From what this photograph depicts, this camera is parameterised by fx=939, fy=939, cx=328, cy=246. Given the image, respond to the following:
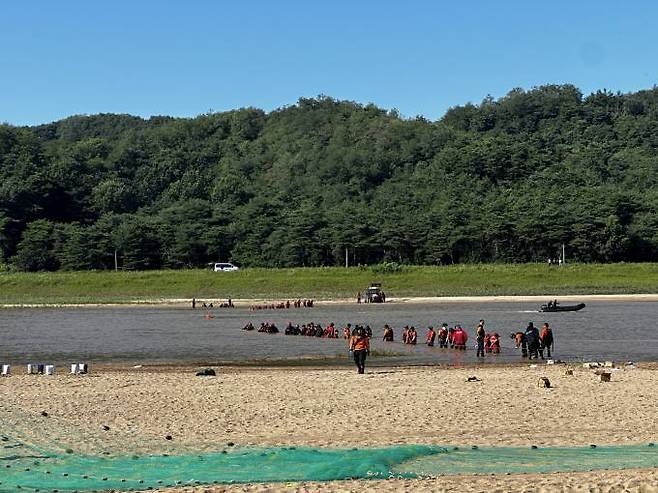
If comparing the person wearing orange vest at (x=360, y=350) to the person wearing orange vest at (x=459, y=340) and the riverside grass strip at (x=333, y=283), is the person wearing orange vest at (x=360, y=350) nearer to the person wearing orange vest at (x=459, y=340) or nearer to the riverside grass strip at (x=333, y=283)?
the person wearing orange vest at (x=459, y=340)

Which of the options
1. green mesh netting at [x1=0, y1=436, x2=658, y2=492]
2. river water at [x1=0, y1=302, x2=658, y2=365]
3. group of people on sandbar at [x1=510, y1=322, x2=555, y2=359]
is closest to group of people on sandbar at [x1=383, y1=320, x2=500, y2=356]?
river water at [x1=0, y1=302, x2=658, y2=365]

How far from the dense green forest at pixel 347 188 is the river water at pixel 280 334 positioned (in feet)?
118

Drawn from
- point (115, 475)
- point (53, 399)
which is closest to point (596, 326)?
point (53, 399)

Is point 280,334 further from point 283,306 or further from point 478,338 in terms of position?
point 283,306

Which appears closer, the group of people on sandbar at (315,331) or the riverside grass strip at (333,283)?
the group of people on sandbar at (315,331)

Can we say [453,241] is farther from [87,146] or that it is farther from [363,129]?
[87,146]

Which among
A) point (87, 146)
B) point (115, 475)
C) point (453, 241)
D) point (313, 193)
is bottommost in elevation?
point (115, 475)

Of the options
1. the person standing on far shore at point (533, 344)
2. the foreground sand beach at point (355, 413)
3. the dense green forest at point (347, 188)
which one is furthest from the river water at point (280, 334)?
the dense green forest at point (347, 188)

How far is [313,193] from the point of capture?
146 metres

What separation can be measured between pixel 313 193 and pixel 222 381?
120528 millimetres

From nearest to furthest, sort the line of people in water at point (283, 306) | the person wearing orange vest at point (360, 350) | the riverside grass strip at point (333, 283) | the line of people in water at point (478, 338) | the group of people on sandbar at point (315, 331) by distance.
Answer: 1. the person wearing orange vest at point (360, 350)
2. the line of people in water at point (478, 338)
3. the group of people on sandbar at point (315, 331)
4. the line of people in water at point (283, 306)
5. the riverside grass strip at point (333, 283)

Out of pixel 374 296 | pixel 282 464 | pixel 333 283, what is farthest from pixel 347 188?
pixel 282 464

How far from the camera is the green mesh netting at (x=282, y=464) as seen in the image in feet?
44.8

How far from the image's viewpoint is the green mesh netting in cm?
1366
